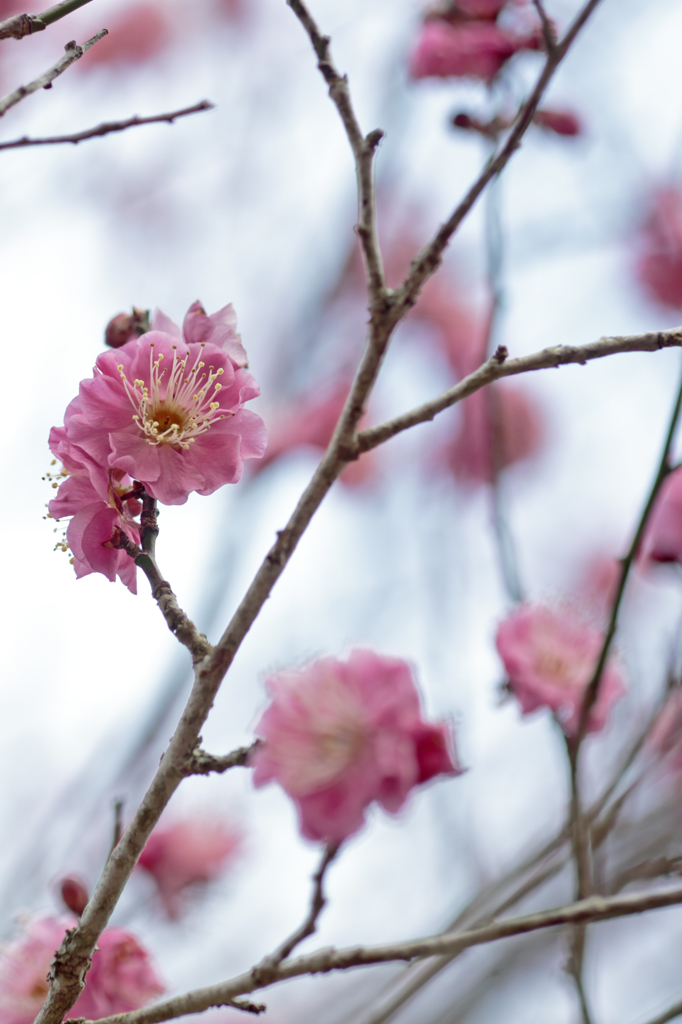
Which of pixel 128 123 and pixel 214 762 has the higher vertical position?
pixel 128 123

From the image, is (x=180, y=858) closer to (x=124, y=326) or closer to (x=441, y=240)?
(x=124, y=326)

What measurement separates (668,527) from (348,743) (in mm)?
862

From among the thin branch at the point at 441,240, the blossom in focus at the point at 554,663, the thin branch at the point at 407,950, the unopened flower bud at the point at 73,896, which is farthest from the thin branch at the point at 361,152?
the unopened flower bud at the point at 73,896

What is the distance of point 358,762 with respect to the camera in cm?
87

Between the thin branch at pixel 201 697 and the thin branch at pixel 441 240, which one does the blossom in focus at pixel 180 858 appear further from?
the thin branch at pixel 441 240

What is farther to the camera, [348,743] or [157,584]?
[348,743]

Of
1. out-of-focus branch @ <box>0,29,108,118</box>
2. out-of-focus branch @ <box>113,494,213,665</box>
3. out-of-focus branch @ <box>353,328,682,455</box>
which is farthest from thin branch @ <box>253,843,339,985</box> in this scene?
out-of-focus branch @ <box>0,29,108,118</box>

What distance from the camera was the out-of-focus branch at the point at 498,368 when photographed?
759mm

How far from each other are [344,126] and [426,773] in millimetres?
610

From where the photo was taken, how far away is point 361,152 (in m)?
0.82

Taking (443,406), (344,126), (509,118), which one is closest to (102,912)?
(443,406)

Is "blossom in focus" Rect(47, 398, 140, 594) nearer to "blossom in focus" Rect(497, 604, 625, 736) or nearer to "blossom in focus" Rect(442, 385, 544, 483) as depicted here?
"blossom in focus" Rect(497, 604, 625, 736)

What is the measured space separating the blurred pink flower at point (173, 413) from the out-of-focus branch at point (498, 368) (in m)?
0.15

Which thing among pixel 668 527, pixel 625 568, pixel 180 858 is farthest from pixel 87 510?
pixel 180 858
